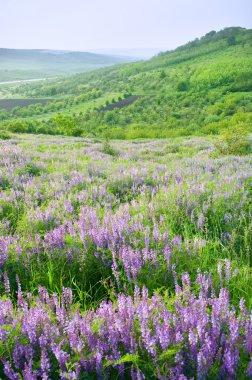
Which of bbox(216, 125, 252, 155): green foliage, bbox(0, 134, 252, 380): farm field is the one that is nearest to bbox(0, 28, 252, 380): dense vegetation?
bbox(0, 134, 252, 380): farm field

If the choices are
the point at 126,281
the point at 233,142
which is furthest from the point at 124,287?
the point at 233,142

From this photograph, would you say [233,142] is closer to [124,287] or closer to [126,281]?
[126,281]

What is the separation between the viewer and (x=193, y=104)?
14412 cm

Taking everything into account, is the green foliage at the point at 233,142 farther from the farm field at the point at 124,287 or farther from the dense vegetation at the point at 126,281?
the farm field at the point at 124,287

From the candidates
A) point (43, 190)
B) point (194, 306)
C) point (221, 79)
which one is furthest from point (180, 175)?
point (221, 79)

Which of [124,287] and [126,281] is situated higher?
[124,287]

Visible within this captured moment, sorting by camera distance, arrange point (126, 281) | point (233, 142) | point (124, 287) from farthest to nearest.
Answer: point (233, 142) < point (126, 281) < point (124, 287)

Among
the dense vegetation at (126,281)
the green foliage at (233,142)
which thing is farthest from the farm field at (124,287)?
the green foliage at (233,142)

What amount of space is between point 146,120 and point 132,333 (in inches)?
5141

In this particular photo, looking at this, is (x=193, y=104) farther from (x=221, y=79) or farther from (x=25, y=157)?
(x=25, y=157)

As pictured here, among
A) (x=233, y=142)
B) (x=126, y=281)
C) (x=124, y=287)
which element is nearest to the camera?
(x=124, y=287)

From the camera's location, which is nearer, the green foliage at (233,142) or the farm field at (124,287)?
the farm field at (124,287)

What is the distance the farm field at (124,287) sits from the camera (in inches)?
74.7

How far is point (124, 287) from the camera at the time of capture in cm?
273
